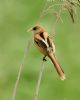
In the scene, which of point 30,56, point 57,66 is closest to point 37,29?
point 57,66

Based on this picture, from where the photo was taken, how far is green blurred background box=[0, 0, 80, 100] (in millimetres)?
7387

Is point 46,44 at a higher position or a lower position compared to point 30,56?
higher

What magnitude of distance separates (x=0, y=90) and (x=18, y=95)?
189mm

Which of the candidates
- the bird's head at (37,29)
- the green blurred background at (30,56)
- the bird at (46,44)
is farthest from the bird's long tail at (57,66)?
the green blurred background at (30,56)

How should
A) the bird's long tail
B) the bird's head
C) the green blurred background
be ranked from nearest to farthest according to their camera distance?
1. the bird's long tail
2. the bird's head
3. the green blurred background

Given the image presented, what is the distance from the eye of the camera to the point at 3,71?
299 inches

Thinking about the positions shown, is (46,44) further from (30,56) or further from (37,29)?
(30,56)

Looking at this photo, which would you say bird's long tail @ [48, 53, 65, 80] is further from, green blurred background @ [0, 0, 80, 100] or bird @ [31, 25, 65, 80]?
green blurred background @ [0, 0, 80, 100]

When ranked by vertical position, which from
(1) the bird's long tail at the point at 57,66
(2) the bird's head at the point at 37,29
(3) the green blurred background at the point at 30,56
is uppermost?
(2) the bird's head at the point at 37,29

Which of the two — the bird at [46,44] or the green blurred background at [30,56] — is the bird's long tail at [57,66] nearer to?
the bird at [46,44]

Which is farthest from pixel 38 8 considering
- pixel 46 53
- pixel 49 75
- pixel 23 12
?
pixel 46 53

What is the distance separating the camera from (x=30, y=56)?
809 cm

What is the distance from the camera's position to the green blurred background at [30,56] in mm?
7387

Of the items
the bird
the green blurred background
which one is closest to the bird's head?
the bird
